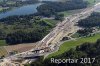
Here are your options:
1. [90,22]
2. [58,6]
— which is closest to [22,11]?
[58,6]

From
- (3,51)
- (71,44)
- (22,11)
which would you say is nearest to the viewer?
(3,51)

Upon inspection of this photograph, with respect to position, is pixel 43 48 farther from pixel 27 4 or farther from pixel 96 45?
pixel 27 4

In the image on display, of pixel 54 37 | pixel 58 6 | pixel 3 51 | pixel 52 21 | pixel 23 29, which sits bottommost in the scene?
pixel 3 51

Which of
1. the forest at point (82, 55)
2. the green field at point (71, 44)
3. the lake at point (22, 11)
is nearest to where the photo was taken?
the forest at point (82, 55)

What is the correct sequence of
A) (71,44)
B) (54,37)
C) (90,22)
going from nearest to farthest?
(71,44)
(54,37)
(90,22)

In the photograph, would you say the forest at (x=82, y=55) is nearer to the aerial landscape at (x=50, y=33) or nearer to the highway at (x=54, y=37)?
the aerial landscape at (x=50, y=33)

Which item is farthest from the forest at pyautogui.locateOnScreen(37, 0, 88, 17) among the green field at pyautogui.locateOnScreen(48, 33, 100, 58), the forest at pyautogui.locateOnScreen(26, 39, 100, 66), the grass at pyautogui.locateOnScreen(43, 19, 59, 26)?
the forest at pyautogui.locateOnScreen(26, 39, 100, 66)

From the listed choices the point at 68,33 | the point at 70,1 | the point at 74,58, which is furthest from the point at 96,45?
the point at 70,1

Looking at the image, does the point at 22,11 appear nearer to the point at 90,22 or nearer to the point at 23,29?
the point at 23,29

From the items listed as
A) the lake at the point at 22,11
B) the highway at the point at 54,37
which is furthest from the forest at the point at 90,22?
the lake at the point at 22,11
